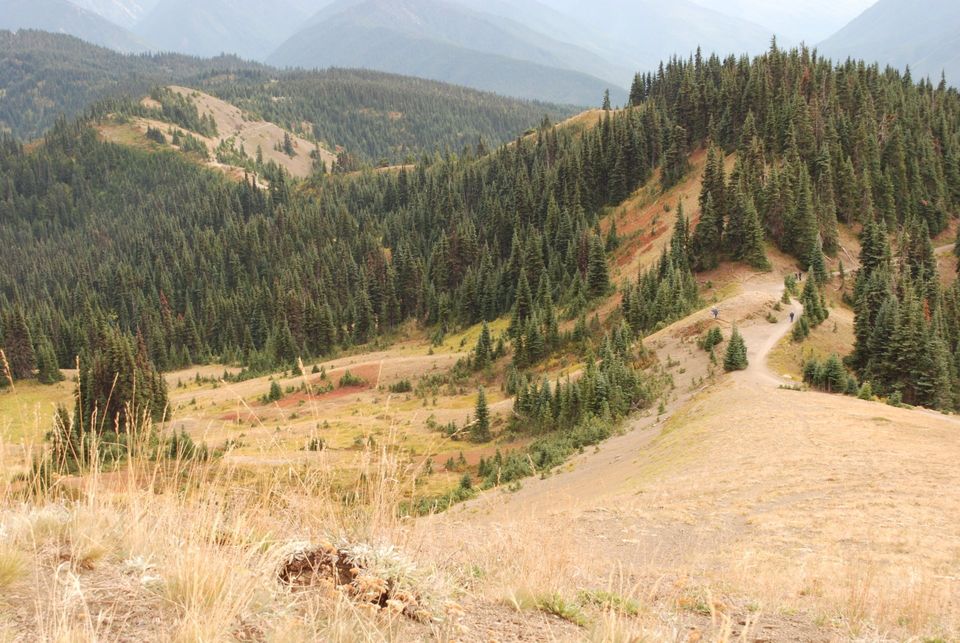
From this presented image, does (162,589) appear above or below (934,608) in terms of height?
above

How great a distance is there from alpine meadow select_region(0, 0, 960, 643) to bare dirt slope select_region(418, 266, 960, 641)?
10cm

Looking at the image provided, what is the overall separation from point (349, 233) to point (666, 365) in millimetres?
112120

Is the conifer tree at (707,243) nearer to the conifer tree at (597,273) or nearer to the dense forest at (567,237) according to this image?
the dense forest at (567,237)

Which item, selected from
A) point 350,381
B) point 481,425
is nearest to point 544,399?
point 481,425

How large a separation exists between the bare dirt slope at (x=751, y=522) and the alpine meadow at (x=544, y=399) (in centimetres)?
10

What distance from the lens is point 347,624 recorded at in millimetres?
3793

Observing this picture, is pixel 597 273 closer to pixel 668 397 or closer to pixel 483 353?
pixel 483 353

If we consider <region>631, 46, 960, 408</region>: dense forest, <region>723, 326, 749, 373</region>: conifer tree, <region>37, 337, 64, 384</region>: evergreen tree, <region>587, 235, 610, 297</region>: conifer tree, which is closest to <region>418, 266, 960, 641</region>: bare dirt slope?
<region>723, 326, 749, 373</region>: conifer tree

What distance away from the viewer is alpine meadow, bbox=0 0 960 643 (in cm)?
478

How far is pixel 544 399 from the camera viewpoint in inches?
1660

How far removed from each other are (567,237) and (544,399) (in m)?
53.0

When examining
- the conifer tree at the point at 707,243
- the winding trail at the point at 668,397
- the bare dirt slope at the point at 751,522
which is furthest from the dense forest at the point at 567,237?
the bare dirt slope at the point at 751,522

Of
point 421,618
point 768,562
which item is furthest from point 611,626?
point 768,562

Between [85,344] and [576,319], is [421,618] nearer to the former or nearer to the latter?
[576,319]
